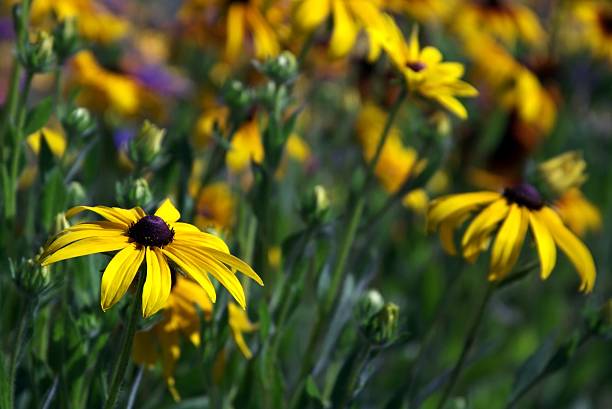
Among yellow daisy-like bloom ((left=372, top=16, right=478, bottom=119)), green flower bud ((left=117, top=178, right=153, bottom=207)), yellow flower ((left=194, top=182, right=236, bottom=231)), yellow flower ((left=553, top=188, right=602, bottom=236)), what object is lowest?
yellow flower ((left=553, top=188, right=602, bottom=236))

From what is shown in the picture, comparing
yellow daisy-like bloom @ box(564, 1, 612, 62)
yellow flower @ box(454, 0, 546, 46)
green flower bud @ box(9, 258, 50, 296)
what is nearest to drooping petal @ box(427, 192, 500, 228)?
green flower bud @ box(9, 258, 50, 296)

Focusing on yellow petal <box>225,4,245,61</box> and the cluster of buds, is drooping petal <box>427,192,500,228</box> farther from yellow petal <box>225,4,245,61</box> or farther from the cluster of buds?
yellow petal <box>225,4,245,61</box>

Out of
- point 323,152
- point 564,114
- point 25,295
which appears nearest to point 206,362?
point 25,295

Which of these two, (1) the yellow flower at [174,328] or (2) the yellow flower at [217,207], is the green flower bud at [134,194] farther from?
(2) the yellow flower at [217,207]

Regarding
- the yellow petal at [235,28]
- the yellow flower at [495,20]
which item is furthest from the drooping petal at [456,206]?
the yellow flower at [495,20]

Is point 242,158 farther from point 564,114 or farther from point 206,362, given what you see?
point 564,114

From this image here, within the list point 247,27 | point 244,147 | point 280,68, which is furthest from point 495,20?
point 280,68
